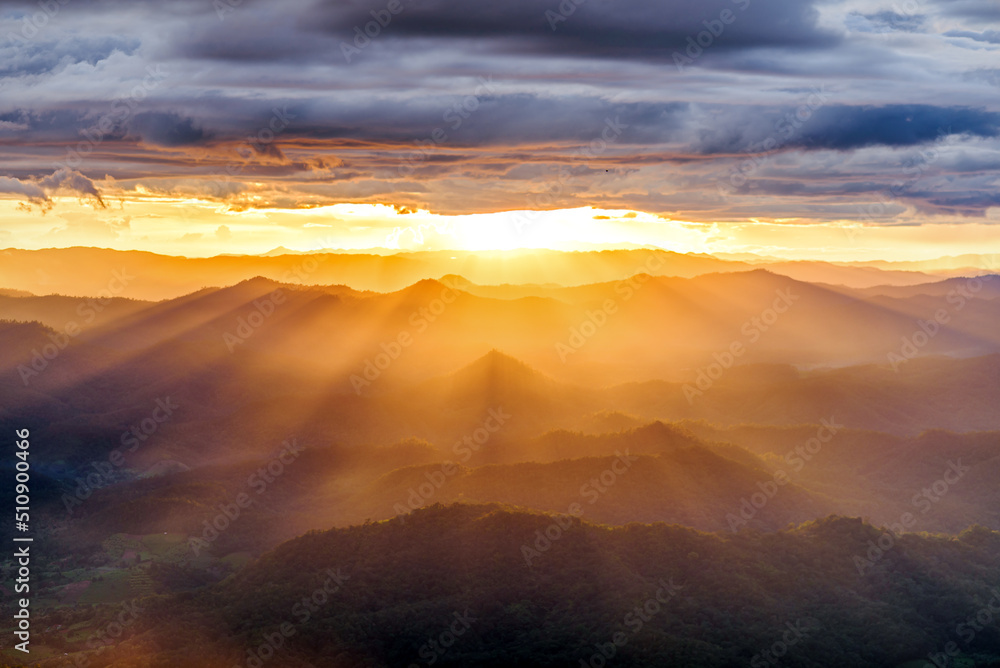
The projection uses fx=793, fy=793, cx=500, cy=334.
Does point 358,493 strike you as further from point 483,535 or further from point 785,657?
point 785,657

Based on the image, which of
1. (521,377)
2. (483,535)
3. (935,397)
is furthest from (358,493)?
(935,397)

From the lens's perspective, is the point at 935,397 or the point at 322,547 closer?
the point at 322,547

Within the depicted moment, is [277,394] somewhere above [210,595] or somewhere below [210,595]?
below

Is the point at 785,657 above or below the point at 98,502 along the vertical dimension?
above

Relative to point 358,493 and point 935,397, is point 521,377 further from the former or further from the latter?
point 935,397

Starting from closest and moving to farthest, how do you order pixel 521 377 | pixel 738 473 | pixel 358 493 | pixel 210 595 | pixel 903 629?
pixel 903 629 → pixel 210 595 → pixel 738 473 → pixel 358 493 → pixel 521 377

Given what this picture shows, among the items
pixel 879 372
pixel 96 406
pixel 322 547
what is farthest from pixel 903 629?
pixel 96 406

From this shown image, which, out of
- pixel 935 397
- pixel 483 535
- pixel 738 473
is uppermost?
pixel 483 535

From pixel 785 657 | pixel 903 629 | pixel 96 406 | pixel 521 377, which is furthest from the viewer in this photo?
pixel 521 377

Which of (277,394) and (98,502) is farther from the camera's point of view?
(277,394)
